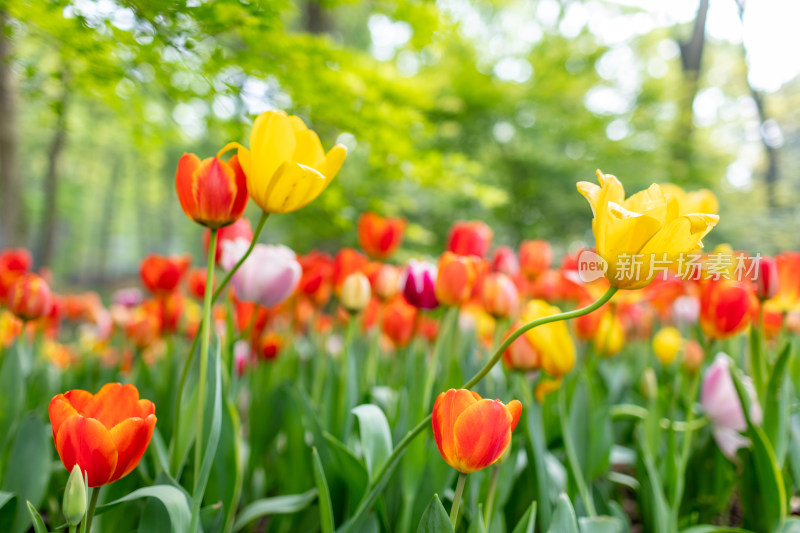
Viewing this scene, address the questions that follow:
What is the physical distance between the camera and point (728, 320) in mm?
981

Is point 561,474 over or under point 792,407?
under

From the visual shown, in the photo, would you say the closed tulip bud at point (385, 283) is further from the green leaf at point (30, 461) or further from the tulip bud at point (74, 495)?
the tulip bud at point (74, 495)

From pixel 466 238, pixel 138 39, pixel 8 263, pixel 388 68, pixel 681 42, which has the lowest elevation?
pixel 8 263

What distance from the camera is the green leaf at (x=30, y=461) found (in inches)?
32.6

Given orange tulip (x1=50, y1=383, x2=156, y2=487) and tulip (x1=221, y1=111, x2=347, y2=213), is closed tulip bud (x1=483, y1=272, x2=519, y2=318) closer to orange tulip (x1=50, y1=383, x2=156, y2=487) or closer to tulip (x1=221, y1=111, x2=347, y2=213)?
tulip (x1=221, y1=111, x2=347, y2=213)

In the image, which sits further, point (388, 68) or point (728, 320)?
point (388, 68)

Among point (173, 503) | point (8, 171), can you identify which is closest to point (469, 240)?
point (173, 503)

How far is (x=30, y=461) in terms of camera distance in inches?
33.1

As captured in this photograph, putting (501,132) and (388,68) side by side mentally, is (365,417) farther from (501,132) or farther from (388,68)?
(501,132)

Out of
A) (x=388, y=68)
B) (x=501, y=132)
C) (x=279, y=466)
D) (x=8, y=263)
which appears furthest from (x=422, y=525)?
(x=501, y=132)

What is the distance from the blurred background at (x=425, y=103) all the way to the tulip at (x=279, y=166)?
732 millimetres

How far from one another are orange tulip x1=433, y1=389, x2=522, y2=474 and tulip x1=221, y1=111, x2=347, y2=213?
0.97ft

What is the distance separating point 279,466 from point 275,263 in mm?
496

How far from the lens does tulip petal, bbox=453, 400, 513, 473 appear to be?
A: 0.52 m
